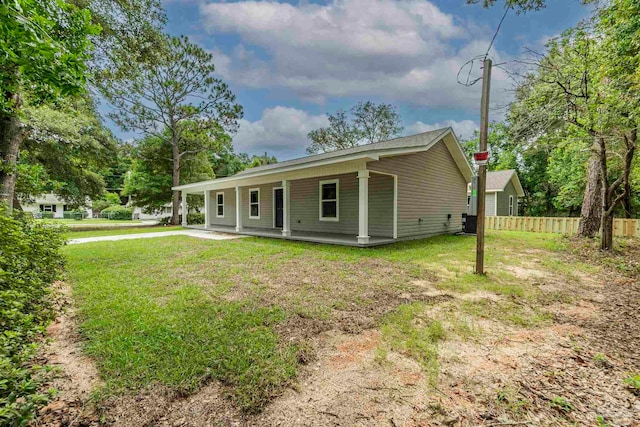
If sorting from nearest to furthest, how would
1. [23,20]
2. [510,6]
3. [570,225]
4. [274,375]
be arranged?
1. [23,20]
2. [274,375]
3. [510,6]
4. [570,225]

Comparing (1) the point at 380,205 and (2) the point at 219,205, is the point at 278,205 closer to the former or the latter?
(1) the point at 380,205

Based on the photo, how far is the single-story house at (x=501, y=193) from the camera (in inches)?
714

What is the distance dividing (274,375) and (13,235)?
8.88 feet

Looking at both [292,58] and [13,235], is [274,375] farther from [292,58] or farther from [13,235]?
[292,58]

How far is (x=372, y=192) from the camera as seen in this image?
944cm

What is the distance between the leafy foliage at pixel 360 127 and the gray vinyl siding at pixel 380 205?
65.6ft

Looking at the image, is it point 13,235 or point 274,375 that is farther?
point 13,235

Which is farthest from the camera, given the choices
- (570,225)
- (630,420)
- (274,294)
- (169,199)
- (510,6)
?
(169,199)

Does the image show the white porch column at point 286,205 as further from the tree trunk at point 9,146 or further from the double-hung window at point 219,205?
the double-hung window at point 219,205

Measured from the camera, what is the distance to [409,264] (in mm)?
5887

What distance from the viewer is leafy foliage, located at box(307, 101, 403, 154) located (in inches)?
1077

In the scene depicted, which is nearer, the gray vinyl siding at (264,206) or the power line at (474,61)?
the power line at (474,61)

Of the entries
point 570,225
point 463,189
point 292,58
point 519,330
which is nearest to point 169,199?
point 292,58

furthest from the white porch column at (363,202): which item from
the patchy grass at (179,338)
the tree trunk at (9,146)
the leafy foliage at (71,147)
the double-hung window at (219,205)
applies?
the double-hung window at (219,205)
